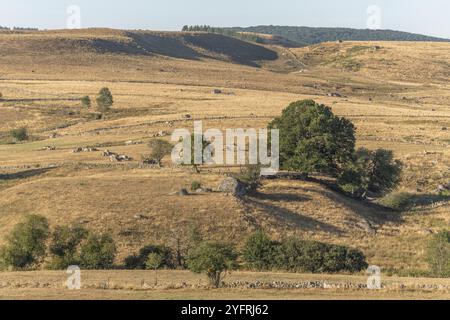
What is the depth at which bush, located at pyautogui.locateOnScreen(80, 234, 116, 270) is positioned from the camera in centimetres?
4478

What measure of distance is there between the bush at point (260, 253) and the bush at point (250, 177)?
56.9ft

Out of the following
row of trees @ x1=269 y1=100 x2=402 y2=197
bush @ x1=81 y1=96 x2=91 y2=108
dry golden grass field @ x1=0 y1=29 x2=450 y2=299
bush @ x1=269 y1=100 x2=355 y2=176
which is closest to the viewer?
dry golden grass field @ x1=0 y1=29 x2=450 y2=299

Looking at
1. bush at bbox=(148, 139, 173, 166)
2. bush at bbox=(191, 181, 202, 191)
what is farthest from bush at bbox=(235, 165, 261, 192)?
bush at bbox=(148, 139, 173, 166)

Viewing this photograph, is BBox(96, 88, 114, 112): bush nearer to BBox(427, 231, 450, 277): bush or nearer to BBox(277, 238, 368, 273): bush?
BBox(277, 238, 368, 273): bush

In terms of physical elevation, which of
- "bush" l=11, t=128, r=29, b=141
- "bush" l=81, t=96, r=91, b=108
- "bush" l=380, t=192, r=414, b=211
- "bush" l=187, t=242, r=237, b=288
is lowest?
"bush" l=380, t=192, r=414, b=211

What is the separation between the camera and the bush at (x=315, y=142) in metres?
73.1

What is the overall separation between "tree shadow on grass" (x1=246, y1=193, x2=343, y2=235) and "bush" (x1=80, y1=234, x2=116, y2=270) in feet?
58.6

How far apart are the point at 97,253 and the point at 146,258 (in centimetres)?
392

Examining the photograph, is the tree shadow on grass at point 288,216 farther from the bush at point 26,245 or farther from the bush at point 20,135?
the bush at point 20,135

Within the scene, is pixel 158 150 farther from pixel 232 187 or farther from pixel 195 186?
pixel 232 187

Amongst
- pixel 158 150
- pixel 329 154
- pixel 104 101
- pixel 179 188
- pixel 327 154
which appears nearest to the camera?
pixel 179 188

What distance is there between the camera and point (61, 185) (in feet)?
210

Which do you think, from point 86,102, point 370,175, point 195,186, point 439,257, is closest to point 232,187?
point 195,186

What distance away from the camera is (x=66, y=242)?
48.7m
